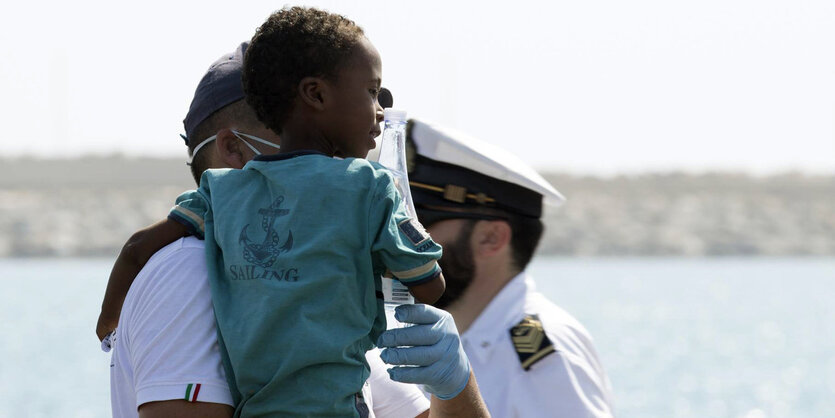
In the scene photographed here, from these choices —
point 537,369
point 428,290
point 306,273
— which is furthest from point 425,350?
point 537,369

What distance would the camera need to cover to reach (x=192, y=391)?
7.75ft

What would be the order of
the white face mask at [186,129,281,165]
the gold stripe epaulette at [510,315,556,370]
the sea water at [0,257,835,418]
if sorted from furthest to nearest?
the sea water at [0,257,835,418], the gold stripe epaulette at [510,315,556,370], the white face mask at [186,129,281,165]

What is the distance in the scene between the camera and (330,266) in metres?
2.37

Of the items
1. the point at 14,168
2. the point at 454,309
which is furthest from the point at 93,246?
the point at 454,309

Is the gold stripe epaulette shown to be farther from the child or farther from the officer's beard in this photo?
the child

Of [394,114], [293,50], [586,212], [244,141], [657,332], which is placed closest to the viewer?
[293,50]

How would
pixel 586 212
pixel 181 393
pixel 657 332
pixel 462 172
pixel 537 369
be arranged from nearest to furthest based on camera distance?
pixel 181 393
pixel 537 369
pixel 462 172
pixel 657 332
pixel 586 212

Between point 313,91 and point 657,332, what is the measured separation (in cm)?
4109

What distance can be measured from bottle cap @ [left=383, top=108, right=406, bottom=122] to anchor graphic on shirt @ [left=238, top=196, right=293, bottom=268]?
1.22ft

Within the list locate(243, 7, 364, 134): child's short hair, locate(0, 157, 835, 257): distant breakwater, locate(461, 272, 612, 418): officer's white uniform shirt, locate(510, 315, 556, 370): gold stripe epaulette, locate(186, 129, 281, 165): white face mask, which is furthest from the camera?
locate(0, 157, 835, 257): distant breakwater

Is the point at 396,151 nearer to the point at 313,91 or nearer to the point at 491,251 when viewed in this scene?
the point at 313,91

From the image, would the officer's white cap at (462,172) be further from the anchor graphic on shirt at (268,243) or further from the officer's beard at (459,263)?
the anchor graphic on shirt at (268,243)

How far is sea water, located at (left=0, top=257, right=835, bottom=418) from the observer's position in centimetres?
2592

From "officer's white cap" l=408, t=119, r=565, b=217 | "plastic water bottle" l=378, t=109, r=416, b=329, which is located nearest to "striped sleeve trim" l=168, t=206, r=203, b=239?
"plastic water bottle" l=378, t=109, r=416, b=329
